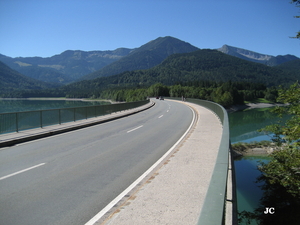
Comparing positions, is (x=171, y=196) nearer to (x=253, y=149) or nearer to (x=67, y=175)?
(x=67, y=175)

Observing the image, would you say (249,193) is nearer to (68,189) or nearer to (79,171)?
(79,171)

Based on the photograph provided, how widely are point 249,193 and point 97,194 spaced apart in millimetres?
12363

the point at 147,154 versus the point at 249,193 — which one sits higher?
the point at 147,154

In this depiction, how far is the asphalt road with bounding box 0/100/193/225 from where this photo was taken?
4.77 m

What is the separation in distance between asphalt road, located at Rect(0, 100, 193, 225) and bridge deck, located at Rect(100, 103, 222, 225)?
617mm

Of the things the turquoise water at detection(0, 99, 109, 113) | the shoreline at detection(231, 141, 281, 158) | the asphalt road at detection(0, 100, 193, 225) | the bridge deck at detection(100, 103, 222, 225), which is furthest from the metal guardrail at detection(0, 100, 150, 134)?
the turquoise water at detection(0, 99, 109, 113)

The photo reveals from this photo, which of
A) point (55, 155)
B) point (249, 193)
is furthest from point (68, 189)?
point (249, 193)

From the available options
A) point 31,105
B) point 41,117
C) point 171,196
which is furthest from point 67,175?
point 31,105

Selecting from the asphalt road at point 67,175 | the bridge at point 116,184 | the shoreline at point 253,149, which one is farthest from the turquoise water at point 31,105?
the bridge at point 116,184

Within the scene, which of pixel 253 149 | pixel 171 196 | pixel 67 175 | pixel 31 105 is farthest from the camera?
pixel 31 105

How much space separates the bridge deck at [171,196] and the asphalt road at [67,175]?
0.62 meters

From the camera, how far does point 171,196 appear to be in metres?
5.18

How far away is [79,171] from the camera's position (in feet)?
24.3

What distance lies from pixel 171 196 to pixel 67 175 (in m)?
3.22
